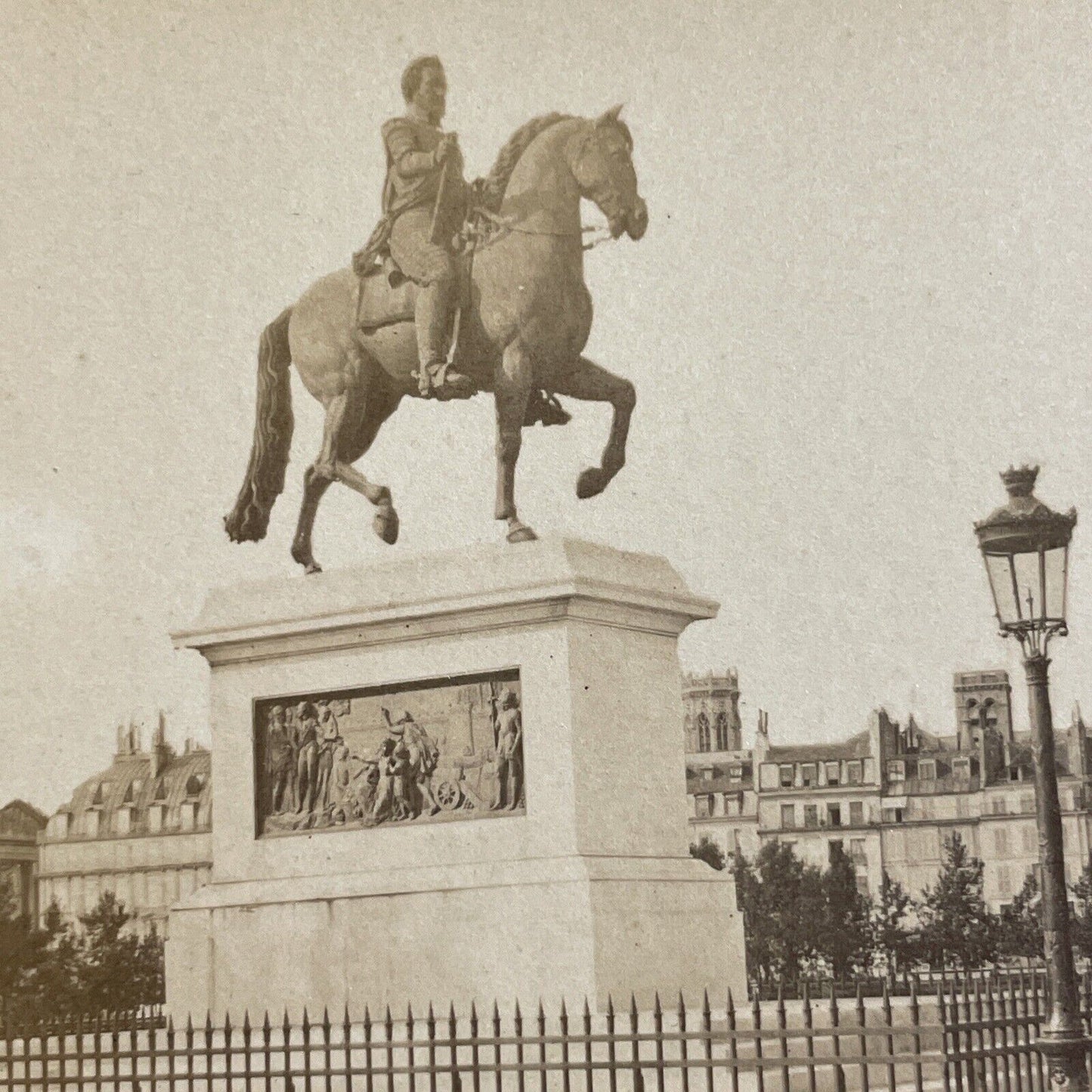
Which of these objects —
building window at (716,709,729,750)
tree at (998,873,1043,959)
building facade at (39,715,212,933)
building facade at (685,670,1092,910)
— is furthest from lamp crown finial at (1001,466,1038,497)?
building window at (716,709,729,750)

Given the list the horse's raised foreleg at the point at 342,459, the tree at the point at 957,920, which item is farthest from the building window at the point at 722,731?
the horse's raised foreleg at the point at 342,459

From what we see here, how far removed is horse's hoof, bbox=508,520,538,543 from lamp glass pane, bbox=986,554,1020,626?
4709mm

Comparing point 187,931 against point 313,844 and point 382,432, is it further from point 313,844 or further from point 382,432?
point 382,432

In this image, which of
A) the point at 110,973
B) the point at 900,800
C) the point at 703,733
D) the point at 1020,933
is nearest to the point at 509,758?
the point at 110,973

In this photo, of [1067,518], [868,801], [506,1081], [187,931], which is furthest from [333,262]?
[868,801]

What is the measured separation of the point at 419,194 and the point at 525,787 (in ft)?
13.7

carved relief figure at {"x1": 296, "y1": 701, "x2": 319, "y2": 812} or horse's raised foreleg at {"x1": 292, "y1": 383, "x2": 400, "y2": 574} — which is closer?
carved relief figure at {"x1": 296, "y1": 701, "x2": 319, "y2": 812}

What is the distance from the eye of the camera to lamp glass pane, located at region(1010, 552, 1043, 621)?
33.7 ft

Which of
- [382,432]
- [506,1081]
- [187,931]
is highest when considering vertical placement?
[382,432]

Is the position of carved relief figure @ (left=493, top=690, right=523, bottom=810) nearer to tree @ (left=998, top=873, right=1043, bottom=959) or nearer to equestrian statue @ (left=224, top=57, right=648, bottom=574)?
equestrian statue @ (left=224, top=57, right=648, bottom=574)

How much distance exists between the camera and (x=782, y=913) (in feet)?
241

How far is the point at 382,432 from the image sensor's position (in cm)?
2019

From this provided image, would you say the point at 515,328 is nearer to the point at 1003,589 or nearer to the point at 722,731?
the point at 1003,589

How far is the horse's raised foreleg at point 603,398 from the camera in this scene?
15.3m
